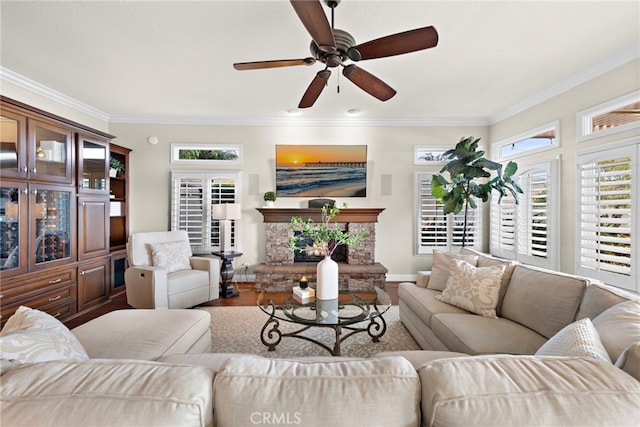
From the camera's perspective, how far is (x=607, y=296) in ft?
5.06

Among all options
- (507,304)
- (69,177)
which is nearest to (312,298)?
(507,304)

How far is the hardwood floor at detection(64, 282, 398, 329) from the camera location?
10.1 ft

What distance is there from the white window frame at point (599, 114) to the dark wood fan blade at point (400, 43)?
8.23 feet

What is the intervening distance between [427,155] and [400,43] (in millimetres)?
3370

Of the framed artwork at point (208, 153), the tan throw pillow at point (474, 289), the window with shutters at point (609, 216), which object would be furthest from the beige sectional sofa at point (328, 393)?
the framed artwork at point (208, 153)

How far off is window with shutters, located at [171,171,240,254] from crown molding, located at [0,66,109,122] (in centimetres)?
144

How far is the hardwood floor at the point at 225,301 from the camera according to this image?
3.08 m

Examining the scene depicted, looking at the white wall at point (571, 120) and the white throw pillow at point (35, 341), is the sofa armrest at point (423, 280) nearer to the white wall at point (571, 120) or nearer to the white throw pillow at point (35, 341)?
the white wall at point (571, 120)

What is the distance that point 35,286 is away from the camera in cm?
282

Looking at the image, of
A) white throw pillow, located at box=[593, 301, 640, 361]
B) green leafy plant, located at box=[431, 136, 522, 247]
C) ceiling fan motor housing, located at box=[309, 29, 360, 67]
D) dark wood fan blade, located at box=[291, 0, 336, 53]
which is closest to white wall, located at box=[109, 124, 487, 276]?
green leafy plant, located at box=[431, 136, 522, 247]

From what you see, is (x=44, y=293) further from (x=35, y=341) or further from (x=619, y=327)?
(x=619, y=327)

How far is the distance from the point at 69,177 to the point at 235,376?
12.4ft

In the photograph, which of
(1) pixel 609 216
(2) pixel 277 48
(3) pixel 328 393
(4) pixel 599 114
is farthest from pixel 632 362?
(4) pixel 599 114

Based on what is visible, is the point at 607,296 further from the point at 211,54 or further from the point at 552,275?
the point at 211,54
